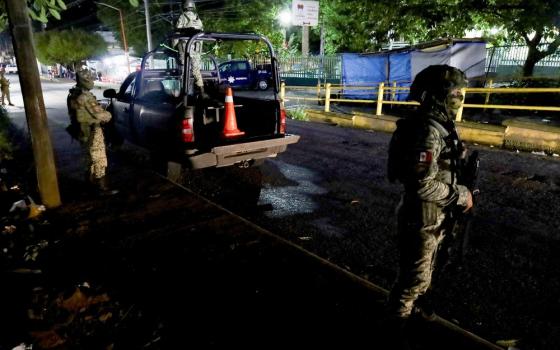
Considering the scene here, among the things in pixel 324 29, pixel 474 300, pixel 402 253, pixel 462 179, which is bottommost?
pixel 474 300

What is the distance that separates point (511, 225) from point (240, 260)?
3.12 meters

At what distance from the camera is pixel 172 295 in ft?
9.59

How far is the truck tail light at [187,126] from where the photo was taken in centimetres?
478

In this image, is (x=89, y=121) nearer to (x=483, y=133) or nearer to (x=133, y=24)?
(x=483, y=133)

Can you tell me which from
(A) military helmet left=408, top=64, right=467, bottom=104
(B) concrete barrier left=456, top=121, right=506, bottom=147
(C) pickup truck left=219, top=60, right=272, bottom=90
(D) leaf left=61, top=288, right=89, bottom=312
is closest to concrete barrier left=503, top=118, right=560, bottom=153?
(B) concrete barrier left=456, top=121, right=506, bottom=147

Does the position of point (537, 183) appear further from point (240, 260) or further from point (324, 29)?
point (324, 29)

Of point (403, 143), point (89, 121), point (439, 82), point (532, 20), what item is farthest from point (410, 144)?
point (532, 20)

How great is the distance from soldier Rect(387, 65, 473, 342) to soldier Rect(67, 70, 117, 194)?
4.34 metres

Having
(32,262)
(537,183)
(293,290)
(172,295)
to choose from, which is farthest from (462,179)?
(537,183)

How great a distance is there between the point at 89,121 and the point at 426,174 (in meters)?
4.71

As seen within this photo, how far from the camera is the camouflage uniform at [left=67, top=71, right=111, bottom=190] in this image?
5.03m

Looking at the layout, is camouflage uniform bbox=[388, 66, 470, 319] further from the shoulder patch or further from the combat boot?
the combat boot

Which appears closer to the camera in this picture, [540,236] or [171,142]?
[540,236]

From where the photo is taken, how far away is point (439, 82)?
6.81ft
